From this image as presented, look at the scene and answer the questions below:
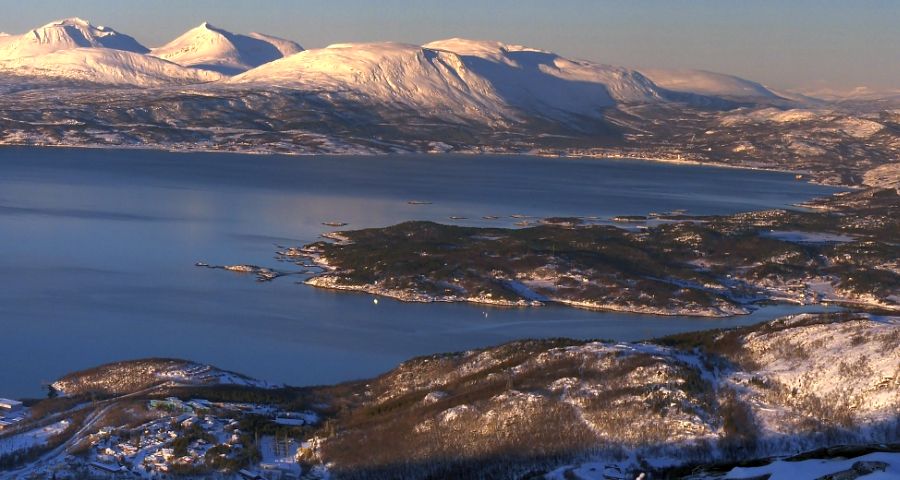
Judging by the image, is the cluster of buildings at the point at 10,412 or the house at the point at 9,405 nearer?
the cluster of buildings at the point at 10,412

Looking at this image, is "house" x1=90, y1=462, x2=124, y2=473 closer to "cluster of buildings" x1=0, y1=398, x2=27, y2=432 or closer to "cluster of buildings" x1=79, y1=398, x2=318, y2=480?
"cluster of buildings" x1=79, y1=398, x2=318, y2=480

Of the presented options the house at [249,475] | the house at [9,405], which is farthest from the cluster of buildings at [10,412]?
the house at [249,475]

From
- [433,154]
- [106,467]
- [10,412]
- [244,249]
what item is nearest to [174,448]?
[106,467]

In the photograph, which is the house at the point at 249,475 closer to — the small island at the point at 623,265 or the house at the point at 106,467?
the house at the point at 106,467

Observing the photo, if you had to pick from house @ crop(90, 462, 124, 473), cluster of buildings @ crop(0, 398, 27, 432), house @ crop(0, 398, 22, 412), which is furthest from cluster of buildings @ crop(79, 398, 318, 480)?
house @ crop(0, 398, 22, 412)

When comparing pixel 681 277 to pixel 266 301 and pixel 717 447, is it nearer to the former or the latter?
pixel 266 301

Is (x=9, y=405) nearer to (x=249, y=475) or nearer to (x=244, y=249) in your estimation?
(x=249, y=475)

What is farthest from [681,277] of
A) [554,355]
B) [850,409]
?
[850,409]
